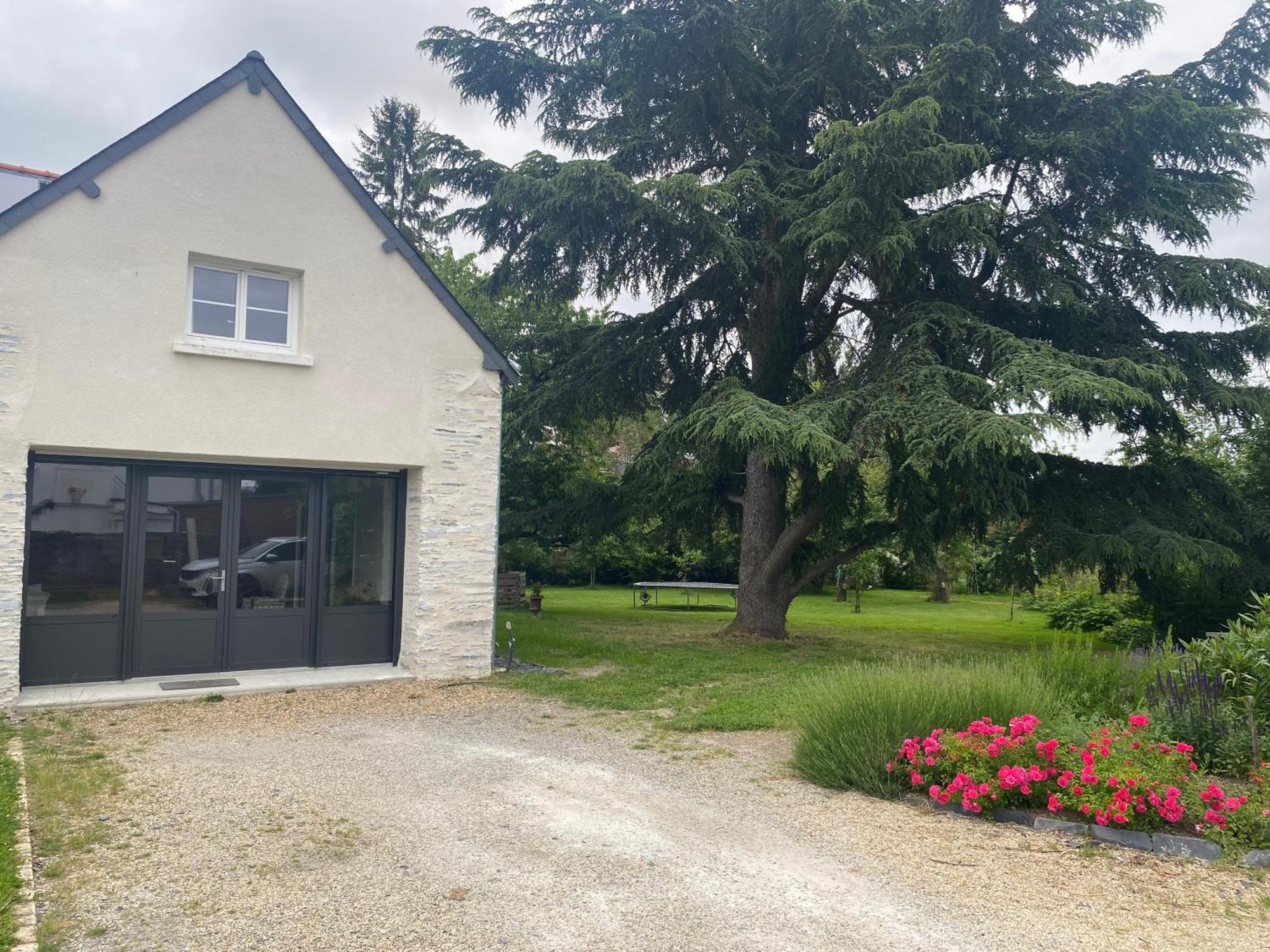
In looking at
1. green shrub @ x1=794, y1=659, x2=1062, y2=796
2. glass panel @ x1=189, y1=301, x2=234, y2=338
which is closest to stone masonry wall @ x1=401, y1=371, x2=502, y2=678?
glass panel @ x1=189, y1=301, x2=234, y2=338

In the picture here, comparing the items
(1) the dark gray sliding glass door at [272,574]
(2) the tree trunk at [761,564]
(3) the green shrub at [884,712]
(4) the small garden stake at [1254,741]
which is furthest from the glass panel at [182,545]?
(4) the small garden stake at [1254,741]

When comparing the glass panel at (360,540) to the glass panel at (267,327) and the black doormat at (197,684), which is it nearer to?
the black doormat at (197,684)

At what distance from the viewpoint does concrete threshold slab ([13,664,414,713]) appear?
8.46 metres

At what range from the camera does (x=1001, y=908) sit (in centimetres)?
427

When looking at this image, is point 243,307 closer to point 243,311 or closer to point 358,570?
point 243,311

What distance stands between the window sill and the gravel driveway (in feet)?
12.5

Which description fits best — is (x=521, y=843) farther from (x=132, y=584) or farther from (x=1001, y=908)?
(x=132, y=584)

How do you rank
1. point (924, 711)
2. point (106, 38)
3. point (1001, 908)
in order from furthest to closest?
1. point (106, 38)
2. point (924, 711)
3. point (1001, 908)

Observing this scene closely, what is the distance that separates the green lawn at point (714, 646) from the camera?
9469 millimetres

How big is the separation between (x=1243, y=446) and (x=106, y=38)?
19.3 m

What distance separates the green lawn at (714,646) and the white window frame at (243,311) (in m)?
4.59

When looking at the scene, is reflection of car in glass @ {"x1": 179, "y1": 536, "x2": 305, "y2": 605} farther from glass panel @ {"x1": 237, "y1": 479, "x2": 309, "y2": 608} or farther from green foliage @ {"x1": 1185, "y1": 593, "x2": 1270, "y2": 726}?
green foliage @ {"x1": 1185, "y1": 593, "x2": 1270, "y2": 726}

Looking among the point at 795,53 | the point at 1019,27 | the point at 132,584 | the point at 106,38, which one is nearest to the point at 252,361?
the point at 132,584

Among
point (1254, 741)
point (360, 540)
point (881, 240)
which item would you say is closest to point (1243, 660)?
point (1254, 741)
